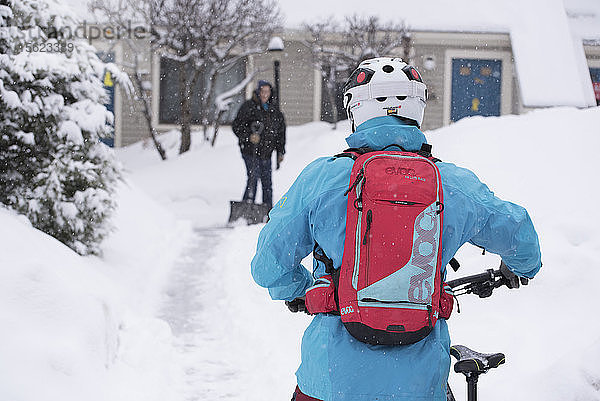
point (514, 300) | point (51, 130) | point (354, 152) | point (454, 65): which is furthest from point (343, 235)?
point (454, 65)

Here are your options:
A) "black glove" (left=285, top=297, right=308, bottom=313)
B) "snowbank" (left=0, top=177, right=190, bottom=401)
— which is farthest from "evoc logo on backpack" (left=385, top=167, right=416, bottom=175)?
"snowbank" (left=0, top=177, right=190, bottom=401)

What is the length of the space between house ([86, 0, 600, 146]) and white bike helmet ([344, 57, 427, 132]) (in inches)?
663

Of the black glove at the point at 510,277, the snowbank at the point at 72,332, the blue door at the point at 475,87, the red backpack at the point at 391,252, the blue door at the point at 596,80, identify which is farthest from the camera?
the blue door at the point at 475,87

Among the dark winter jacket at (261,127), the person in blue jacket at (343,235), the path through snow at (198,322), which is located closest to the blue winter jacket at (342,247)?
the person in blue jacket at (343,235)

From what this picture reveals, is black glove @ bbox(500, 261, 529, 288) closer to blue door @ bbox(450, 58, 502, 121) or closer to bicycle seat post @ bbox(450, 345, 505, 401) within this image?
bicycle seat post @ bbox(450, 345, 505, 401)

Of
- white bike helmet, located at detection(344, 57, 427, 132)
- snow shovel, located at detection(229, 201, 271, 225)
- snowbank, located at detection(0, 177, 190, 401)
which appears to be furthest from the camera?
snow shovel, located at detection(229, 201, 271, 225)

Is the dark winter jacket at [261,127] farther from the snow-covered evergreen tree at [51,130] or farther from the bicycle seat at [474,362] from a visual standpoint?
the bicycle seat at [474,362]

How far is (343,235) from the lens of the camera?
2.01 metres

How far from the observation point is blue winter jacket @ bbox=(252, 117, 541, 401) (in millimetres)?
1995

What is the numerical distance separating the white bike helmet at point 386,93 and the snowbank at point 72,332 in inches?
87.5

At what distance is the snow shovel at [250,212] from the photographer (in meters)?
10.8

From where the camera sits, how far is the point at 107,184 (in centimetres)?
732

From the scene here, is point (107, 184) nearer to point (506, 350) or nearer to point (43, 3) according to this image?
point (43, 3)

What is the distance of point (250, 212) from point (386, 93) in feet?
28.8
